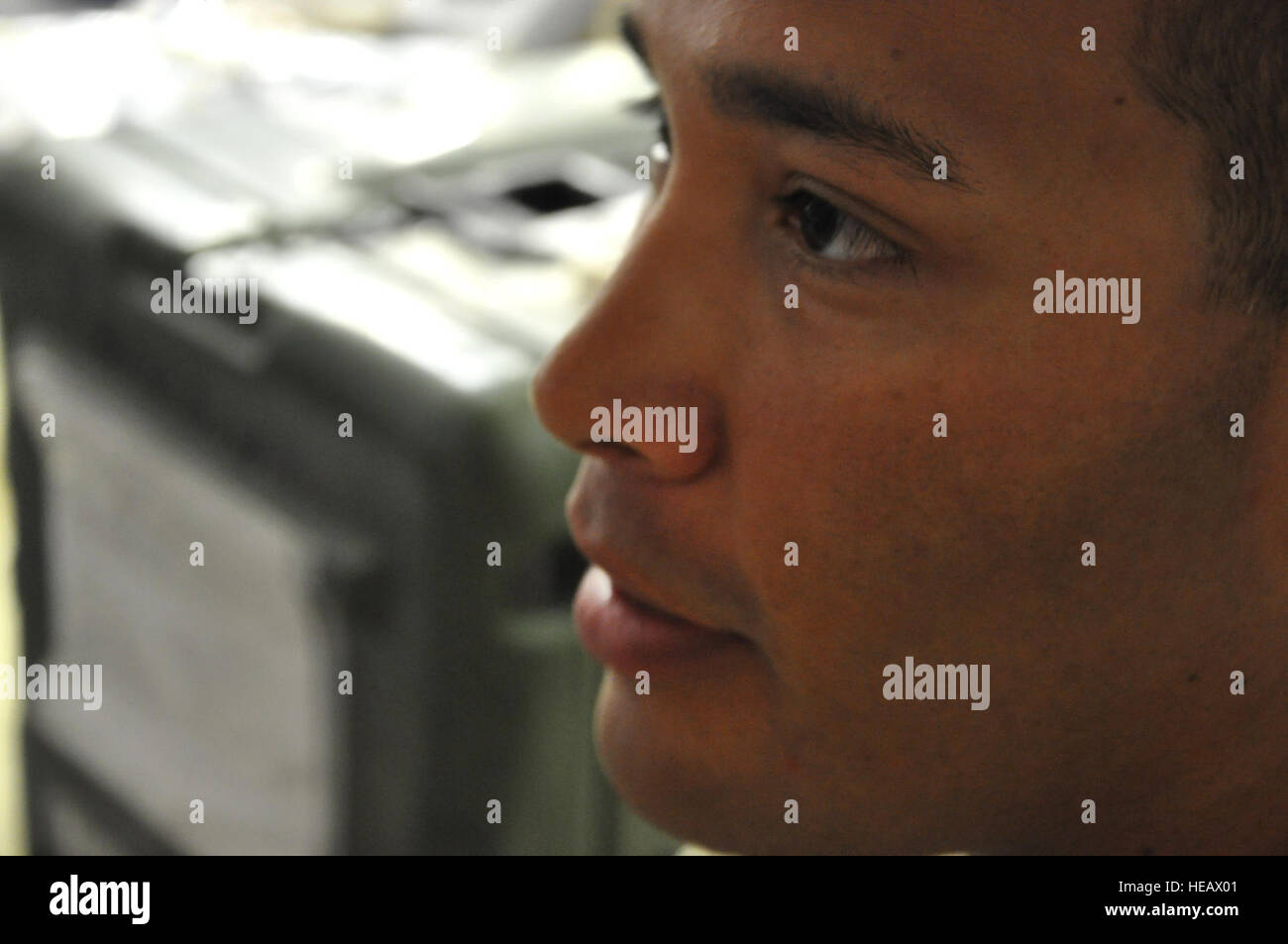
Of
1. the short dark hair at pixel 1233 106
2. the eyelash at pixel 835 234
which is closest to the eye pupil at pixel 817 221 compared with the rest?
the eyelash at pixel 835 234

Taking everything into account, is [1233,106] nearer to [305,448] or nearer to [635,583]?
[635,583]

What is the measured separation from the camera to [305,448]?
116 centimetres

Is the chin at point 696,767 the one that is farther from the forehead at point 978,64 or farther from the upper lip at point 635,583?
the forehead at point 978,64

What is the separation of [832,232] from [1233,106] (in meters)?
0.15

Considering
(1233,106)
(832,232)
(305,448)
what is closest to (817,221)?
(832,232)

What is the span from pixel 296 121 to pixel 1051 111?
1.07 m

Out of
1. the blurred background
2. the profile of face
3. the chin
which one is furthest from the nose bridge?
the blurred background

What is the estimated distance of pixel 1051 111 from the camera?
1.83 ft

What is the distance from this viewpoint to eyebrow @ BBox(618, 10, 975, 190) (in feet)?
1.86

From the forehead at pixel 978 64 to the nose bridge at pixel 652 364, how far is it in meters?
0.09

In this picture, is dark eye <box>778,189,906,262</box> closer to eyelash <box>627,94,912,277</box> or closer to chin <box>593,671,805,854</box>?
eyelash <box>627,94,912,277</box>

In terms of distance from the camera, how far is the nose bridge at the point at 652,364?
63 centimetres
